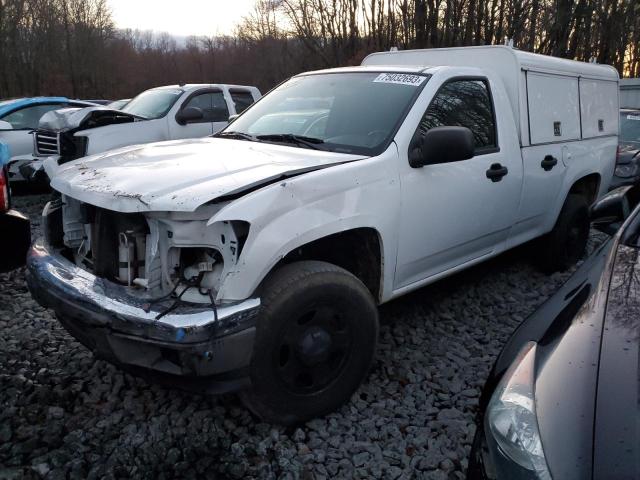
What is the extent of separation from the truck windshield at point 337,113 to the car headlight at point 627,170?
5702 millimetres

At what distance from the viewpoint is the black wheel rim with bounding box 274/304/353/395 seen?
8.43 feet

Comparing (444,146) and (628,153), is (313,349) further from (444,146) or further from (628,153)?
(628,153)

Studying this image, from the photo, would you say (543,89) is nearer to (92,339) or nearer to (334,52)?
(92,339)

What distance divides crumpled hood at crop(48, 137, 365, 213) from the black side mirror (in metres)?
4.06

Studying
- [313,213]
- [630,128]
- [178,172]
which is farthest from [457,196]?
[630,128]

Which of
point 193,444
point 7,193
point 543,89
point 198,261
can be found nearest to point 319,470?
point 193,444

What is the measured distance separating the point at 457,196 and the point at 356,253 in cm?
82

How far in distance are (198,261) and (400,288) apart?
133 centimetres

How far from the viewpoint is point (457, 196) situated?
3.40 meters

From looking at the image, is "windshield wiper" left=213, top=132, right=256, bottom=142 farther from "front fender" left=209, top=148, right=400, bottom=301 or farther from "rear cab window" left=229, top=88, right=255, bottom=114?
"rear cab window" left=229, top=88, right=255, bottom=114

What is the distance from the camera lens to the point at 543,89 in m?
4.35

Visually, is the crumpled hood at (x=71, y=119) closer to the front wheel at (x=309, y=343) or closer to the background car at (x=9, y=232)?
the background car at (x=9, y=232)

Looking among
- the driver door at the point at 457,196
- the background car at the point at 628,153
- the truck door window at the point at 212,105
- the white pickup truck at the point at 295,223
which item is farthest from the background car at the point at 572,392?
the truck door window at the point at 212,105

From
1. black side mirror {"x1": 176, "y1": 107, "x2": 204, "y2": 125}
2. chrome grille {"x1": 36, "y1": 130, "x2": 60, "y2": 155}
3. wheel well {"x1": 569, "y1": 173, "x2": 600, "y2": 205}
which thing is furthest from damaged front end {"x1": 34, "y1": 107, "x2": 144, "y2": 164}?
wheel well {"x1": 569, "y1": 173, "x2": 600, "y2": 205}
